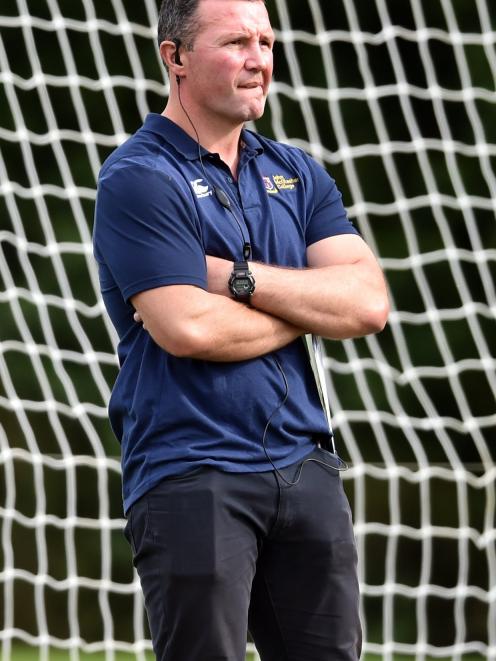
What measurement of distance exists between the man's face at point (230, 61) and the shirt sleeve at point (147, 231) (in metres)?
0.20

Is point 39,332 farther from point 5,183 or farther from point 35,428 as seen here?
point 5,183

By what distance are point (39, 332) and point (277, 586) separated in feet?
18.2

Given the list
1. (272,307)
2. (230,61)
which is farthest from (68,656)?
(230,61)

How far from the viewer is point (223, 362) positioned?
2209 mm

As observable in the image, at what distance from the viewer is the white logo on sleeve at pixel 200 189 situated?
7.43 feet

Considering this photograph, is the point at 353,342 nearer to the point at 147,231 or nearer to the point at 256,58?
the point at 256,58

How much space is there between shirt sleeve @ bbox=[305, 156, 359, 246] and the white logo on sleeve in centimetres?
25

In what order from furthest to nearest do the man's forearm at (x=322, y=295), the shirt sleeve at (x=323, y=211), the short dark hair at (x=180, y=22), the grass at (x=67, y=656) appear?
the grass at (x=67, y=656), the shirt sleeve at (x=323, y=211), the short dark hair at (x=180, y=22), the man's forearm at (x=322, y=295)

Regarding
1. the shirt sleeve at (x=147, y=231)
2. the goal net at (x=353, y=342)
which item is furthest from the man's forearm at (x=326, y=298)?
the goal net at (x=353, y=342)

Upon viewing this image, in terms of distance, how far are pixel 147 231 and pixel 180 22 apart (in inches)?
17.1

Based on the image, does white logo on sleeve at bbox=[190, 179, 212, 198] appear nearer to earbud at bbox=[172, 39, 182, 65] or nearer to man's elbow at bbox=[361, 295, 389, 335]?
earbud at bbox=[172, 39, 182, 65]

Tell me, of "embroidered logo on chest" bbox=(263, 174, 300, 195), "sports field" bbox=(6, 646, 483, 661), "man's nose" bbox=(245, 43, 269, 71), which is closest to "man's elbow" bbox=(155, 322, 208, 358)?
"embroidered logo on chest" bbox=(263, 174, 300, 195)

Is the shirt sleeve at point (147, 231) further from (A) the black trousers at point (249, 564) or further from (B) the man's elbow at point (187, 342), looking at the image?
(A) the black trousers at point (249, 564)

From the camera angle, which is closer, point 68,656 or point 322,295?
point 322,295
